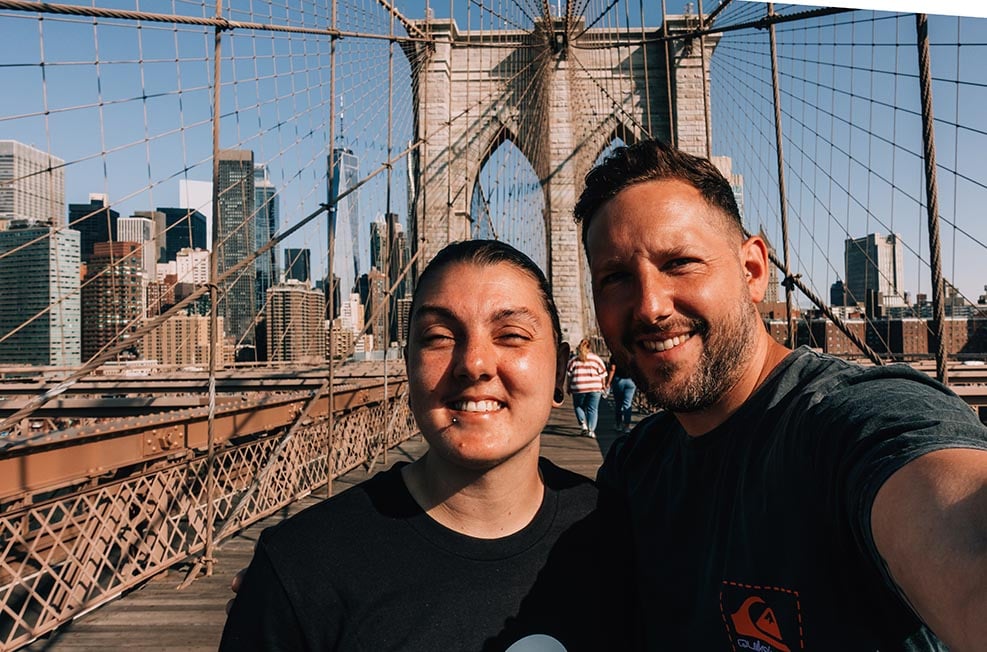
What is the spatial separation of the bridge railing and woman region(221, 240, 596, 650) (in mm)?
1855

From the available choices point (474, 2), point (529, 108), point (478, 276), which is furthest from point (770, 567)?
point (529, 108)

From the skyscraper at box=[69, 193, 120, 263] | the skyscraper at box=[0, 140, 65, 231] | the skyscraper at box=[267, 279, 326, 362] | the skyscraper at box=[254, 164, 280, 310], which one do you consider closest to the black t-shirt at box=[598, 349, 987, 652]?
the skyscraper at box=[0, 140, 65, 231]

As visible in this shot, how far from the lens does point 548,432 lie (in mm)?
7770

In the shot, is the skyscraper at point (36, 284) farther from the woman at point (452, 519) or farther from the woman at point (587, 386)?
the woman at point (587, 386)

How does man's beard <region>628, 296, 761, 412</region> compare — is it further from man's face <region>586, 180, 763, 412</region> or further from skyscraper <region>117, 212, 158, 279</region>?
skyscraper <region>117, 212, 158, 279</region>

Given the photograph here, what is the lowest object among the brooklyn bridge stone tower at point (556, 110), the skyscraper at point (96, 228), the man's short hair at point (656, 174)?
the man's short hair at point (656, 174)

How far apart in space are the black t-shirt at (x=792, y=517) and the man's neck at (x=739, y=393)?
31mm

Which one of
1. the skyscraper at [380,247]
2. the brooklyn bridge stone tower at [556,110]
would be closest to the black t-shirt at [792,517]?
the skyscraper at [380,247]

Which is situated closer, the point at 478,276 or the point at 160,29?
the point at 478,276

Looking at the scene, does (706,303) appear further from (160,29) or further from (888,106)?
(160,29)

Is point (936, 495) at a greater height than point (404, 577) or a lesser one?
greater

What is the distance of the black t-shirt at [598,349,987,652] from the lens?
26.5 inches

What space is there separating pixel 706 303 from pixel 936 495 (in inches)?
22.6

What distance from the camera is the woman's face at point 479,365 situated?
0.88m
